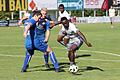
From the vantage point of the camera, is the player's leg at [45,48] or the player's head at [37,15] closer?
the player's head at [37,15]

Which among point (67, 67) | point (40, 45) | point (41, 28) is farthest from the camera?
point (67, 67)

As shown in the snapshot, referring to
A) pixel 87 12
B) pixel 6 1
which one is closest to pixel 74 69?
pixel 6 1

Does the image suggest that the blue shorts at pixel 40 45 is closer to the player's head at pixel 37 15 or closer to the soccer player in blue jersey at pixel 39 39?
the soccer player in blue jersey at pixel 39 39

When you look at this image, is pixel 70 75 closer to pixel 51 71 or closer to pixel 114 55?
pixel 51 71

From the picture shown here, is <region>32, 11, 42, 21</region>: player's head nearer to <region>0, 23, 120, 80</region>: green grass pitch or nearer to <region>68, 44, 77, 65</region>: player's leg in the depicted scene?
<region>68, 44, 77, 65</region>: player's leg

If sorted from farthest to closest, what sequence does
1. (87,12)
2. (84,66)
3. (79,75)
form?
(87,12) < (84,66) < (79,75)

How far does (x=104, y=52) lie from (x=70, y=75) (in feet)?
25.4


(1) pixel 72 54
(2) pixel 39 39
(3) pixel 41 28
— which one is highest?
(3) pixel 41 28

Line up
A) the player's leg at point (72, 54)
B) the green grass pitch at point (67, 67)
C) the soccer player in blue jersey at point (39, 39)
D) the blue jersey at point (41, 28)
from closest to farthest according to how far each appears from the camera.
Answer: the green grass pitch at point (67, 67) → the player's leg at point (72, 54) → the soccer player in blue jersey at point (39, 39) → the blue jersey at point (41, 28)

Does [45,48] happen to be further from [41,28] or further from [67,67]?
[67,67]

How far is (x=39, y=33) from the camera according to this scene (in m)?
14.1

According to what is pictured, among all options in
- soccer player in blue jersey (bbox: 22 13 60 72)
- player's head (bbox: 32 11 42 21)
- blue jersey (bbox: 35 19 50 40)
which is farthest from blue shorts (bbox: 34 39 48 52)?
player's head (bbox: 32 11 42 21)

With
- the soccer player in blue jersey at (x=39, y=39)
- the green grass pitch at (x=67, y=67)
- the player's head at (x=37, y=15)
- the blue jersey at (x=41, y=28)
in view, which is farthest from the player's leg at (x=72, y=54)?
the player's head at (x=37, y=15)

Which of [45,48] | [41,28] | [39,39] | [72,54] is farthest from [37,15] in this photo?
[72,54]
